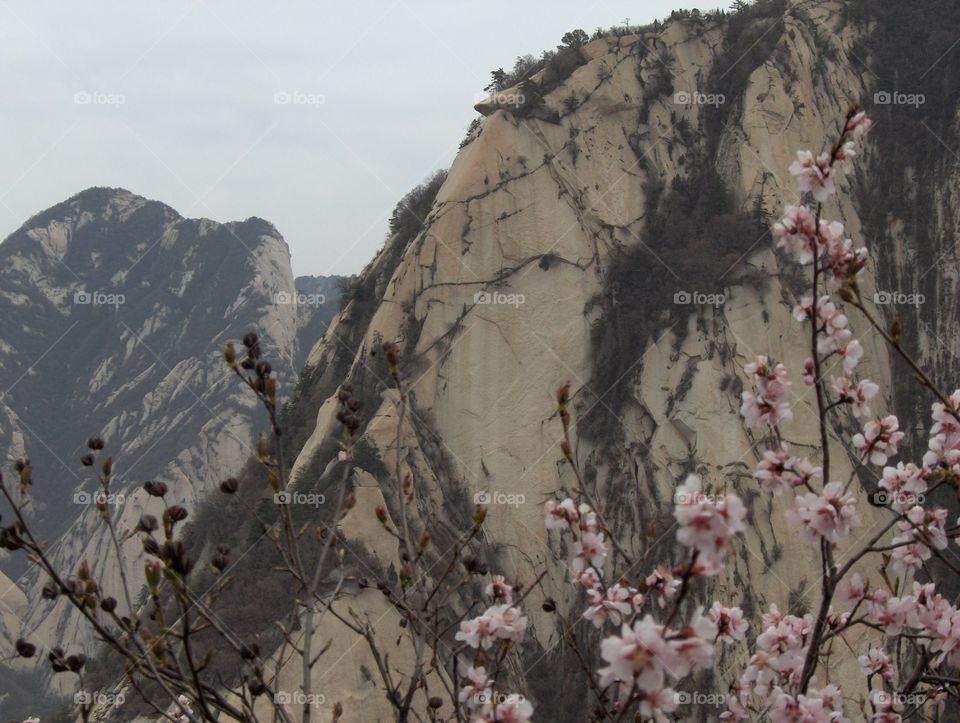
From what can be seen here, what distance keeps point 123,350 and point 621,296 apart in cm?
6245

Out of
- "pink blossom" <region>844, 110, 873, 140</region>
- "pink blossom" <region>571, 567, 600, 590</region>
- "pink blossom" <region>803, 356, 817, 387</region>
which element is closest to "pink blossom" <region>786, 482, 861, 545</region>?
"pink blossom" <region>803, 356, 817, 387</region>

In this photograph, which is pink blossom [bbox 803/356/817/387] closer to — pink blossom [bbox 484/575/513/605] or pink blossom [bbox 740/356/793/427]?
pink blossom [bbox 740/356/793/427]

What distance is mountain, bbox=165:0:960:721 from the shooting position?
1805 centimetres

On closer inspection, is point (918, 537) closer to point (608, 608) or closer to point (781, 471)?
A: point (781, 471)

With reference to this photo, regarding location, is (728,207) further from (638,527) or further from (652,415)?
(638,527)

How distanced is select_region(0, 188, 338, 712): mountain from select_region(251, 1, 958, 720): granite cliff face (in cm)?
3138

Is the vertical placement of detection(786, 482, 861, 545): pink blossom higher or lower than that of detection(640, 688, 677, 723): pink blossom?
higher

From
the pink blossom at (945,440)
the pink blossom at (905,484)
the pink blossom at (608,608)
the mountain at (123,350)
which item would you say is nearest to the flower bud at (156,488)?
the pink blossom at (608,608)

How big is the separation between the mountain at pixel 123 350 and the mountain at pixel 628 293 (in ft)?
103

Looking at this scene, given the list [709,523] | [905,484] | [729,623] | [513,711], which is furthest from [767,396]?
[513,711]

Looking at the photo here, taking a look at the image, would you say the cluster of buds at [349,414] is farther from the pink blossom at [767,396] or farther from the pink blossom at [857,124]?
the pink blossom at [857,124]

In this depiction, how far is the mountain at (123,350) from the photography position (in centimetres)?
5216

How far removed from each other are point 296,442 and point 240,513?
8.53 ft

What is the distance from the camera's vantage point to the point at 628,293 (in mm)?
21094
